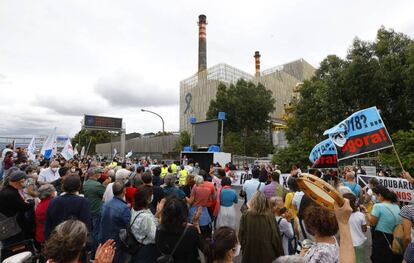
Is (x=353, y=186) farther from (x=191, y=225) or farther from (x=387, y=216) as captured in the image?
(x=191, y=225)

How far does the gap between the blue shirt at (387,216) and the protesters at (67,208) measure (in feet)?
13.0

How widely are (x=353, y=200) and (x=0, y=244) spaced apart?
5.11 meters

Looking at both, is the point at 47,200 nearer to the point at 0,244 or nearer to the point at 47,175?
the point at 0,244

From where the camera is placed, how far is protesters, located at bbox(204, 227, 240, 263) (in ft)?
7.86

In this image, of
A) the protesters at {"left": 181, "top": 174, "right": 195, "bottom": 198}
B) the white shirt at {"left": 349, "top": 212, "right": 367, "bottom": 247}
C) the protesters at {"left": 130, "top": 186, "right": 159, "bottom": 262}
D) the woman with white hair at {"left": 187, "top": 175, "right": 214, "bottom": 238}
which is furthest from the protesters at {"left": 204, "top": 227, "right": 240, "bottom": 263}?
the protesters at {"left": 181, "top": 174, "right": 195, "bottom": 198}

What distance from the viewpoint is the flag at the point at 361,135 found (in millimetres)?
5965

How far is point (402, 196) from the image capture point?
691 cm

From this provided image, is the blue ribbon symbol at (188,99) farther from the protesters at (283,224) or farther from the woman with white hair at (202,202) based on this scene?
the protesters at (283,224)

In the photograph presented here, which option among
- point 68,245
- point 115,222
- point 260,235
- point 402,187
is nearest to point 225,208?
point 260,235

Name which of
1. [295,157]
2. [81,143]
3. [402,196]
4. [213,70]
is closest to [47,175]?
[402,196]

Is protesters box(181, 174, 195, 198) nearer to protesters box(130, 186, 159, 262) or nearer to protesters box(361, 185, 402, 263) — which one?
protesters box(130, 186, 159, 262)

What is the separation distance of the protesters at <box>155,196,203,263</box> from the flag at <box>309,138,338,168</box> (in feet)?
20.3

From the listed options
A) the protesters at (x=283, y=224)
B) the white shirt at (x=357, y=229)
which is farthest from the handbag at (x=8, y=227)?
the white shirt at (x=357, y=229)

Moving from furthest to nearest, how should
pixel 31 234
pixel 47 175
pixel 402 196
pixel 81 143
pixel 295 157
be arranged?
pixel 81 143 < pixel 295 157 < pixel 47 175 < pixel 402 196 < pixel 31 234
